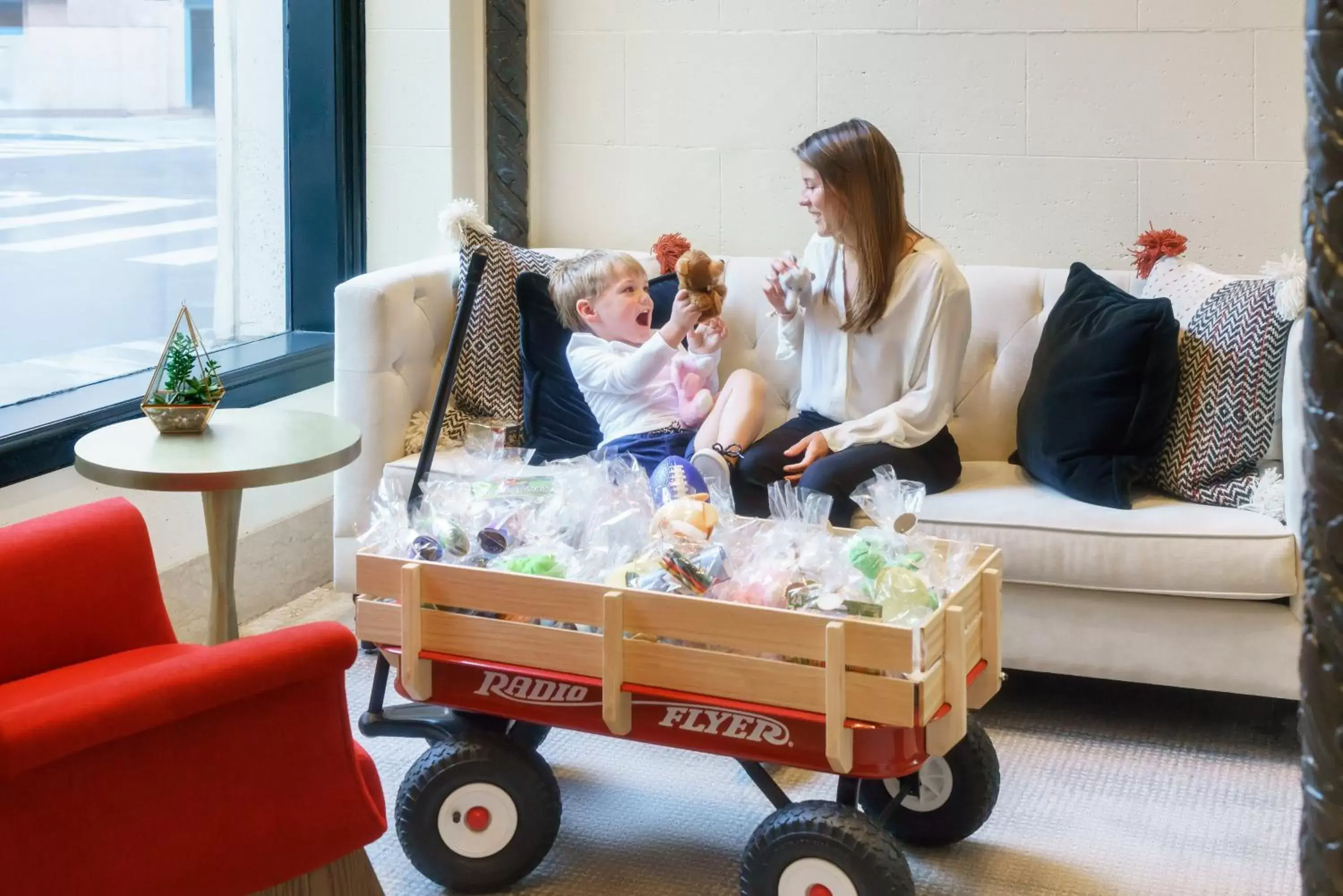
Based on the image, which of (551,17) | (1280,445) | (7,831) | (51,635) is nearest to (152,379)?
(51,635)

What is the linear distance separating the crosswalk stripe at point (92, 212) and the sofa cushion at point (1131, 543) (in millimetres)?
2039

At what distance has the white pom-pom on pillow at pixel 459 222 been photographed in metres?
3.40

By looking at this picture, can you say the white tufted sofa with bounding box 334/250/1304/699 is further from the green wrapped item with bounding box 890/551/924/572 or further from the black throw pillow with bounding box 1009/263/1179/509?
the green wrapped item with bounding box 890/551/924/572

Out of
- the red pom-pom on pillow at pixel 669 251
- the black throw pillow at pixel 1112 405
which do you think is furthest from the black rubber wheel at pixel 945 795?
the red pom-pom on pillow at pixel 669 251

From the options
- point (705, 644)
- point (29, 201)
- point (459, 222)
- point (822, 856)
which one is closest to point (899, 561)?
point (705, 644)

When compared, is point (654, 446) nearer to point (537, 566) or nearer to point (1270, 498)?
point (537, 566)

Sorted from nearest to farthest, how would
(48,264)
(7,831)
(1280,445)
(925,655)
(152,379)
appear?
(7,831)
(925,655)
(152,379)
(1280,445)
(48,264)

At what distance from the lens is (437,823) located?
6.96ft

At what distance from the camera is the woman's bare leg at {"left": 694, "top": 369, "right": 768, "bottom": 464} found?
10.1 ft

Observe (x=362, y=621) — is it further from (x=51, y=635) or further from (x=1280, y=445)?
(x=1280, y=445)

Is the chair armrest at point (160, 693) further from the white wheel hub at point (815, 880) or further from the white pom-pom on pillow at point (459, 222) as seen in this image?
the white pom-pom on pillow at point (459, 222)

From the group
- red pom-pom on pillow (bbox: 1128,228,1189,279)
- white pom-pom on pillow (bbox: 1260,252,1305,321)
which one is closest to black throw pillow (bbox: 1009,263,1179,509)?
white pom-pom on pillow (bbox: 1260,252,1305,321)

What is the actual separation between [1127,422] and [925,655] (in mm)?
1221

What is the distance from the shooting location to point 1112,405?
284cm
